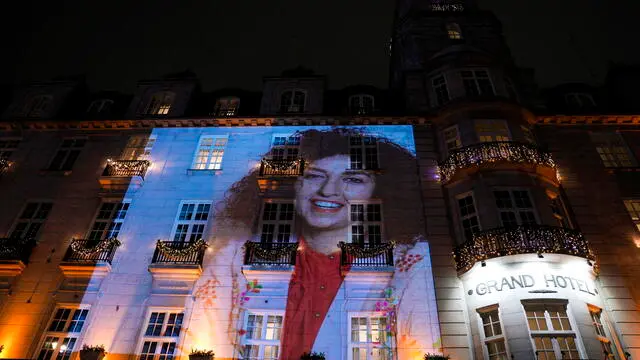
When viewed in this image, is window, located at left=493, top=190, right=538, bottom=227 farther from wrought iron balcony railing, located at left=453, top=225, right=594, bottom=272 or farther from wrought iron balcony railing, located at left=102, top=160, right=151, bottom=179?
wrought iron balcony railing, located at left=102, top=160, right=151, bottom=179

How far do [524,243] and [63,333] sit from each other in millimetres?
16508

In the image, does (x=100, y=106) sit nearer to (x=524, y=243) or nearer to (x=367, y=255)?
(x=367, y=255)

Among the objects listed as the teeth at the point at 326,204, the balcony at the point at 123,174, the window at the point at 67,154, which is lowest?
the teeth at the point at 326,204

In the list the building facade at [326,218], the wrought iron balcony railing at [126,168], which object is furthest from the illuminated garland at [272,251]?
the wrought iron balcony railing at [126,168]

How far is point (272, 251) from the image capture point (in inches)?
614

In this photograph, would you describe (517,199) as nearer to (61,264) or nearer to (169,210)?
(169,210)

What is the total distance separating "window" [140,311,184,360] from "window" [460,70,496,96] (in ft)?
53.2

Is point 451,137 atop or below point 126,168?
atop

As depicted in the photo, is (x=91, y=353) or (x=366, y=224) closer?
(x=91, y=353)

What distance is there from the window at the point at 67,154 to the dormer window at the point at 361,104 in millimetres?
13791

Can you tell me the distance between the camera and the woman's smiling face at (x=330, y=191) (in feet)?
55.6

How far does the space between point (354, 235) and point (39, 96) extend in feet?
62.4

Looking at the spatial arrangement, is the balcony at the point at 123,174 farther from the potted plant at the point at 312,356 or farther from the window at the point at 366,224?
the potted plant at the point at 312,356

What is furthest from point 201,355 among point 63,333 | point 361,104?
point 361,104
